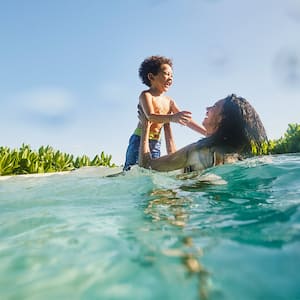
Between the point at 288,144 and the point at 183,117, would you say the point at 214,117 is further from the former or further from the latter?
the point at 288,144

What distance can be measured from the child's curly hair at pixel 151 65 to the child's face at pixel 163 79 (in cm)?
6

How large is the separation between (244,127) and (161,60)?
234 cm

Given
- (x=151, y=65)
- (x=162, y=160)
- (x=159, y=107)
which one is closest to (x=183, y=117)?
(x=162, y=160)

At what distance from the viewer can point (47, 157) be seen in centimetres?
1146

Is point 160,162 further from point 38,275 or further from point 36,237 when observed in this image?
point 38,275

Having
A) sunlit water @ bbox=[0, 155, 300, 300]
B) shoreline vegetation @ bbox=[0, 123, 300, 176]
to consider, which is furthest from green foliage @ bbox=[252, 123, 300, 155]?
sunlit water @ bbox=[0, 155, 300, 300]

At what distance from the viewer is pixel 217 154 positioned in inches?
166

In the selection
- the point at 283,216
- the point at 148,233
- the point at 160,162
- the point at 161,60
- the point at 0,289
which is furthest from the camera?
the point at 161,60

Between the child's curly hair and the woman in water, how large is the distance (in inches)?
73.2

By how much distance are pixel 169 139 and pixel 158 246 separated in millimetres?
4075

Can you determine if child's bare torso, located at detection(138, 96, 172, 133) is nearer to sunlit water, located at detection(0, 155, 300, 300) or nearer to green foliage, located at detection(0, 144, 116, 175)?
sunlit water, located at detection(0, 155, 300, 300)

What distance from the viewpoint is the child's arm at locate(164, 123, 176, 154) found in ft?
19.7

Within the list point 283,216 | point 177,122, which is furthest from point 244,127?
point 283,216

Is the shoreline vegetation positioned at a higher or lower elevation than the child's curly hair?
lower
